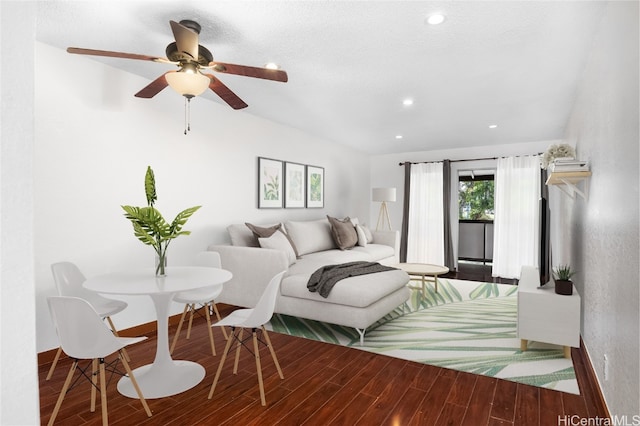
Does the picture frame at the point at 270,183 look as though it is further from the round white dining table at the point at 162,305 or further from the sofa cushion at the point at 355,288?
the round white dining table at the point at 162,305

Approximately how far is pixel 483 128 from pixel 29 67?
5.65m

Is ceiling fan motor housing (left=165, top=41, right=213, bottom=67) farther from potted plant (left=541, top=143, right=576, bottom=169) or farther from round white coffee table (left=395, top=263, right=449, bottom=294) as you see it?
round white coffee table (left=395, top=263, right=449, bottom=294)

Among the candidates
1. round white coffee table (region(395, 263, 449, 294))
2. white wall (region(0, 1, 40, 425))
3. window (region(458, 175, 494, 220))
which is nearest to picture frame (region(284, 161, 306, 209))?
round white coffee table (region(395, 263, 449, 294))

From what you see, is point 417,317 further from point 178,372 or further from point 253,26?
point 253,26

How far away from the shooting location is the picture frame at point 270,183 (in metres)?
4.97

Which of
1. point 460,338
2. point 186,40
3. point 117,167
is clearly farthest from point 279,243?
point 186,40

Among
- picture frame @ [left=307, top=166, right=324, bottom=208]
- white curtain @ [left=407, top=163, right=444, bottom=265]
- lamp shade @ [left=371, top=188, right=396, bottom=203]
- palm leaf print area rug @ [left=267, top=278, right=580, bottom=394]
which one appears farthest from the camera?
white curtain @ [left=407, top=163, right=444, bottom=265]

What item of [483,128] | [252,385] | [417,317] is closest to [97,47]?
[252,385]

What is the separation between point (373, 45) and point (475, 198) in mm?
6348

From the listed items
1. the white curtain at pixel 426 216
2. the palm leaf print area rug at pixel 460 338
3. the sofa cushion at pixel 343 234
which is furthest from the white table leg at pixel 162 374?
the white curtain at pixel 426 216

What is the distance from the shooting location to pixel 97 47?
283 centimetres

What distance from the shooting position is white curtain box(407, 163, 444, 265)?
7180 mm

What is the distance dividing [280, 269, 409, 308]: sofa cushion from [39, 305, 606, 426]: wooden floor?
1.69ft

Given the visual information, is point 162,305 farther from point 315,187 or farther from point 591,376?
point 315,187
